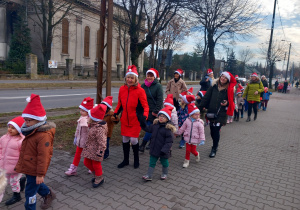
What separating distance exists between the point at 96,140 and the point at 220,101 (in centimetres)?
305

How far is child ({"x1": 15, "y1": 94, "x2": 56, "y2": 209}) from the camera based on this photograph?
2893 mm

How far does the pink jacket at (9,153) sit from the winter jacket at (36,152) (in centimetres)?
29

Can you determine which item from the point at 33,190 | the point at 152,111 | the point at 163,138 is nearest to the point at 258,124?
the point at 152,111

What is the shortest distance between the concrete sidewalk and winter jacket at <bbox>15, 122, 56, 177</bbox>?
73 centimetres

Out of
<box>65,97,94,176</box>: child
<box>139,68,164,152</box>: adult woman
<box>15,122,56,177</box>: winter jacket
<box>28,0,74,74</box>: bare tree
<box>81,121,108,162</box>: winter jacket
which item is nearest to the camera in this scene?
<box>15,122,56,177</box>: winter jacket

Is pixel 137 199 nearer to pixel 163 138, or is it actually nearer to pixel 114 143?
pixel 163 138

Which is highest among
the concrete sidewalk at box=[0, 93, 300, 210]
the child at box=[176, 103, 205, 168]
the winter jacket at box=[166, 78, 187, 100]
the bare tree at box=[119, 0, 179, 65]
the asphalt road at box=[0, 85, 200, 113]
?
the bare tree at box=[119, 0, 179, 65]

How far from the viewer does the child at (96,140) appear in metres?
3.90

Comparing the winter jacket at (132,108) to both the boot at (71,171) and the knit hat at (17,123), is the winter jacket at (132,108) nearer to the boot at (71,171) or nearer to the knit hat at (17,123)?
the boot at (71,171)

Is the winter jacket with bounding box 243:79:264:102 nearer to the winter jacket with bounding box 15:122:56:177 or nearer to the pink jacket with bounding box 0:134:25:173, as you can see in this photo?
the winter jacket with bounding box 15:122:56:177

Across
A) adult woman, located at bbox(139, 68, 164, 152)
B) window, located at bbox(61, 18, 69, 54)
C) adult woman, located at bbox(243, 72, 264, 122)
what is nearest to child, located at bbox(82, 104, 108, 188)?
adult woman, located at bbox(139, 68, 164, 152)

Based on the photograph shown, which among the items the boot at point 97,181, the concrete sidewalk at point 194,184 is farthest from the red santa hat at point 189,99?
the boot at point 97,181

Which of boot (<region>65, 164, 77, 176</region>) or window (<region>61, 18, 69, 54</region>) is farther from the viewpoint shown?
window (<region>61, 18, 69, 54</region>)

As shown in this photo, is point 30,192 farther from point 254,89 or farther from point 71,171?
point 254,89
